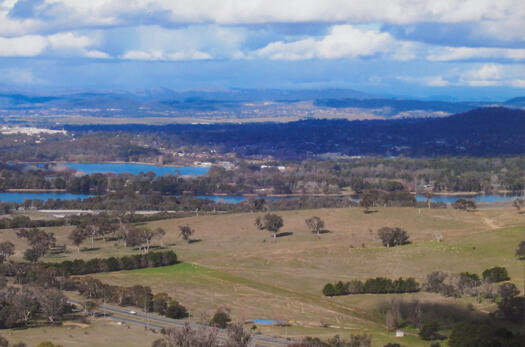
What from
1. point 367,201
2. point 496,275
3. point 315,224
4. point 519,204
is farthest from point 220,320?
point 519,204

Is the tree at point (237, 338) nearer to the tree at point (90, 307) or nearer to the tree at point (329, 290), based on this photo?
the tree at point (90, 307)

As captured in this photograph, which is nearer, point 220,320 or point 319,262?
point 220,320

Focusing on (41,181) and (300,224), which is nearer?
(300,224)

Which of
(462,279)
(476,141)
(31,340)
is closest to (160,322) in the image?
(31,340)

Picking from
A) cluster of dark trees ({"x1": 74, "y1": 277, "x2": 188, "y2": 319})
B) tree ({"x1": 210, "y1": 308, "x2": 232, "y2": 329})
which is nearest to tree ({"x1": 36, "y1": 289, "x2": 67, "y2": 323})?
cluster of dark trees ({"x1": 74, "y1": 277, "x2": 188, "y2": 319})

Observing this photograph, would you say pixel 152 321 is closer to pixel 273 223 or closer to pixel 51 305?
pixel 51 305

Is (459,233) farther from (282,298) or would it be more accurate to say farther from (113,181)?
(113,181)

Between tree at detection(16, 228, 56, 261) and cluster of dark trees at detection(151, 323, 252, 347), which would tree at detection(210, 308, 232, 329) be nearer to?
cluster of dark trees at detection(151, 323, 252, 347)
